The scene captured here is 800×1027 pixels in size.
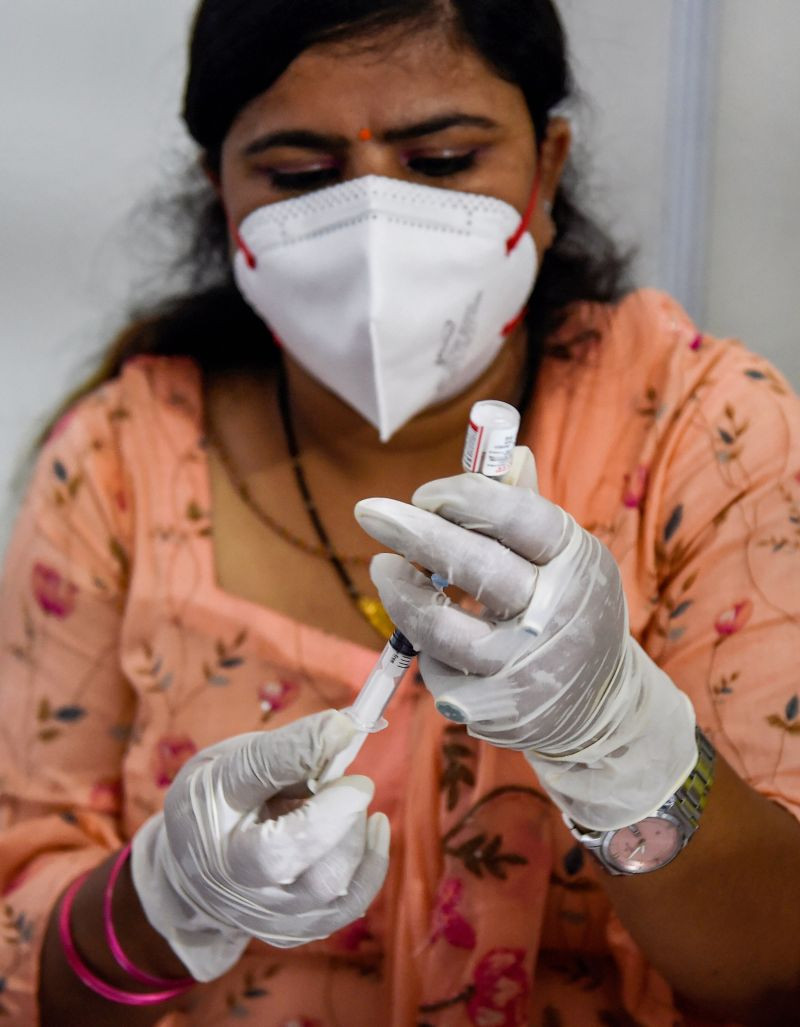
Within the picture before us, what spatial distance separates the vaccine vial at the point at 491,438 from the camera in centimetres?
63

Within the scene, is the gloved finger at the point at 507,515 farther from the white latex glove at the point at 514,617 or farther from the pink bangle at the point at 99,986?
the pink bangle at the point at 99,986

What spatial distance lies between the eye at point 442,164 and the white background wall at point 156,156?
466 mm

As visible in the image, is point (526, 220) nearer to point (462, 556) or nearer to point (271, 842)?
point (462, 556)

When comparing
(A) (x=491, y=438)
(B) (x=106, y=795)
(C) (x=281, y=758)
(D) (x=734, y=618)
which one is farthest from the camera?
(B) (x=106, y=795)

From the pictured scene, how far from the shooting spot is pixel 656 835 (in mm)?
729

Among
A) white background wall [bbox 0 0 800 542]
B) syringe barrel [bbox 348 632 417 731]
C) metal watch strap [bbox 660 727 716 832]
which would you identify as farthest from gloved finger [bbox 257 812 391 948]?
white background wall [bbox 0 0 800 542]

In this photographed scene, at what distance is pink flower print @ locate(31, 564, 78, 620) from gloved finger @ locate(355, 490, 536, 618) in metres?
0.53

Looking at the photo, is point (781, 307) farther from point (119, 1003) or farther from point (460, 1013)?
point (119, 1003)

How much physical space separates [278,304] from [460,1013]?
2.22ft

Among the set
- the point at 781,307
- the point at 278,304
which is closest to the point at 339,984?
the point at 278,304

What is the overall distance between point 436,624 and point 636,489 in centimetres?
39

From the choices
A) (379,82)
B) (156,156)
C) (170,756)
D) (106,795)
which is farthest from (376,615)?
(156,156)

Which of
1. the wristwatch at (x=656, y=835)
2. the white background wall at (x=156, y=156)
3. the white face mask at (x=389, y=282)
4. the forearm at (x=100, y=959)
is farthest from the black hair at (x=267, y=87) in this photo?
the forearm at (x=100, y=959)

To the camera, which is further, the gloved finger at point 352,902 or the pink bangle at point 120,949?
the pink bangle at point 120,949
